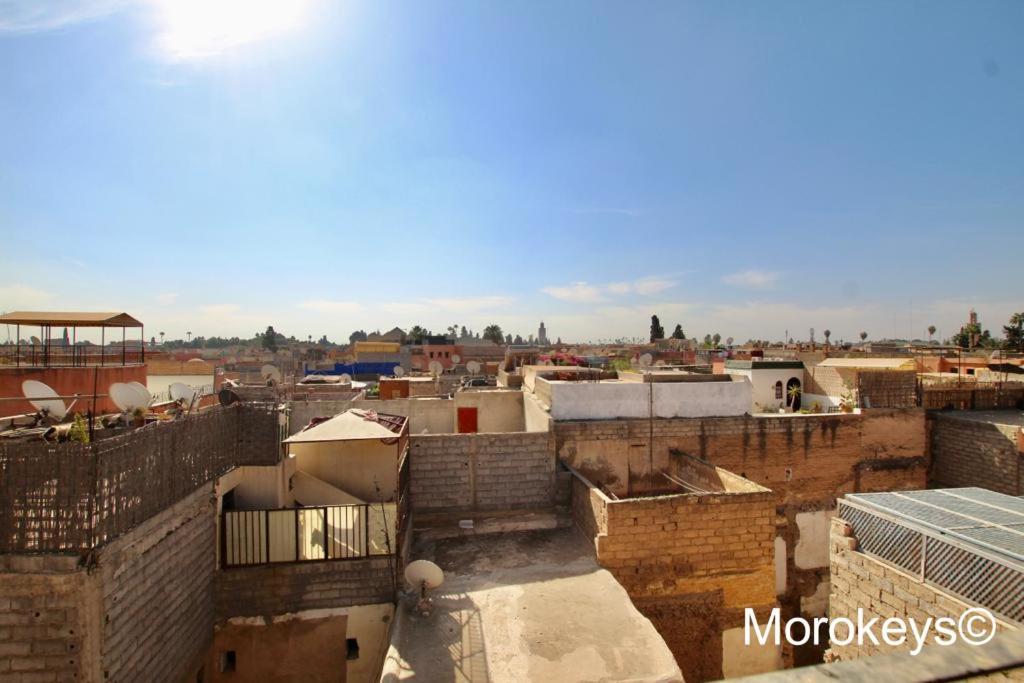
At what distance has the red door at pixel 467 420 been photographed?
16609mm

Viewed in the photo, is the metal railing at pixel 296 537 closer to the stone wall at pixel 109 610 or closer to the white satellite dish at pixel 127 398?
the stone wall at pixel 109 610

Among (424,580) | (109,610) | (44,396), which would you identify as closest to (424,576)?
(424,580)

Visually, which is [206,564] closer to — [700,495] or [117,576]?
[117,576]

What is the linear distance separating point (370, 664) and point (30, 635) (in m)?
4.30

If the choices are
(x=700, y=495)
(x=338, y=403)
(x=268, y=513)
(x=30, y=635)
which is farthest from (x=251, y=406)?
(x=700, y=495)

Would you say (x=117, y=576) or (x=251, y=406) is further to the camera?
(x=251, y=406)

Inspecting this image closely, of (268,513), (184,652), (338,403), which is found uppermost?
(338,403)

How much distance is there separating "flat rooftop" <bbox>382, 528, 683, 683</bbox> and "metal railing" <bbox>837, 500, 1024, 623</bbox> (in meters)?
3.29

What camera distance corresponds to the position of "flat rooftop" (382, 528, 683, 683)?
20.2 feet

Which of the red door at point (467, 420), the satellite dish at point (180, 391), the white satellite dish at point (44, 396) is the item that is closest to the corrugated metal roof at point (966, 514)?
the red door at point (467, 420)

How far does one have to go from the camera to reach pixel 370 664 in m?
7.73

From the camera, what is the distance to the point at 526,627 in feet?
23.2

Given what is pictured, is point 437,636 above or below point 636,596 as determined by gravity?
above

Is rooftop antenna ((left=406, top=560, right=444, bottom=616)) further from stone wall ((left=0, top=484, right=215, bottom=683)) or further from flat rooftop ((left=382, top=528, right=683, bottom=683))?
stone wall ((left=0, top=484, right=215, bottom=683))
